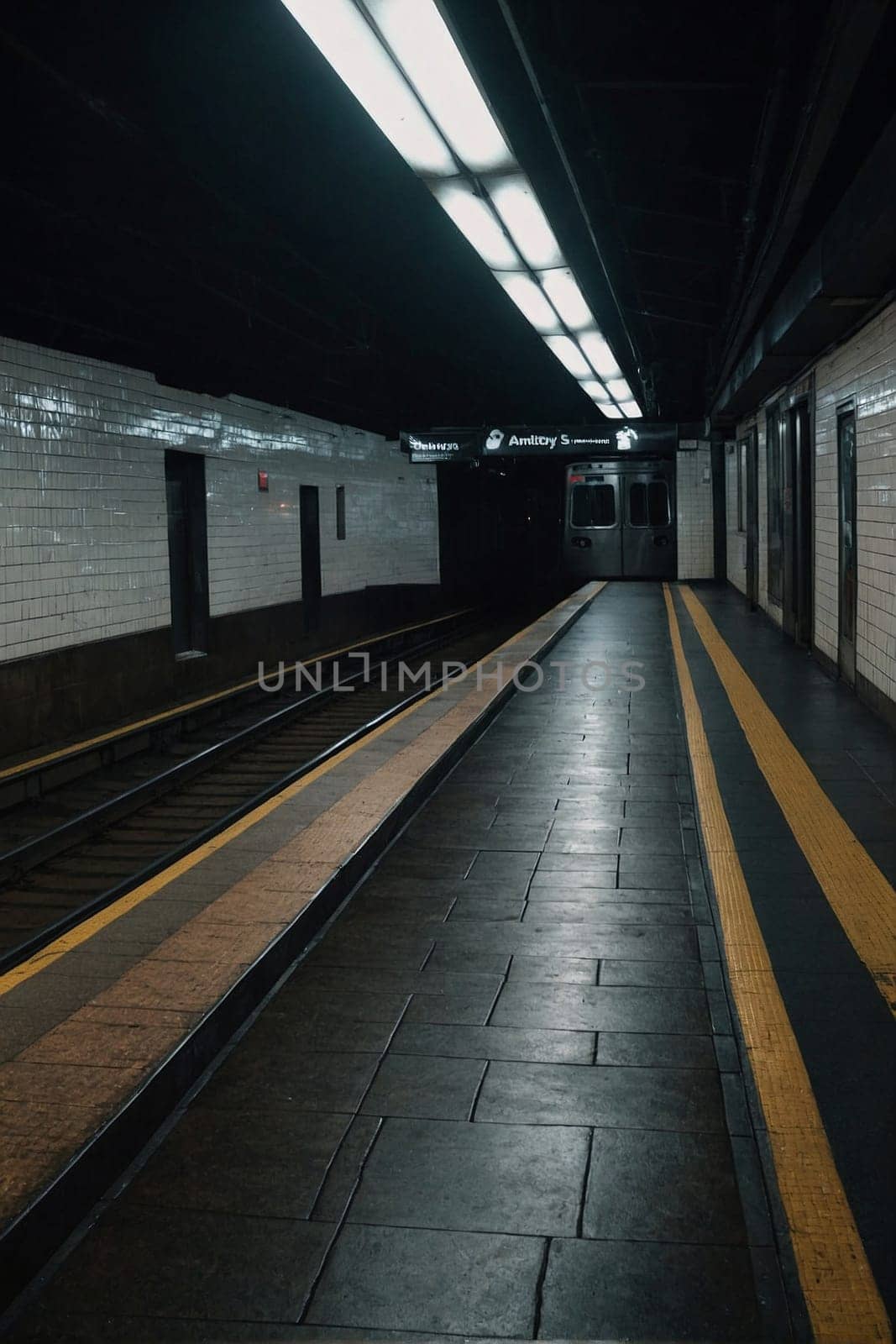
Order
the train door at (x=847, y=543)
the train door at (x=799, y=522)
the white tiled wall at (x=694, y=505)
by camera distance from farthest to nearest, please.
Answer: the white tiled wall at (x=694, y=505) → the train door at (x=799, y=522) → the train door at (x=847, y=543)

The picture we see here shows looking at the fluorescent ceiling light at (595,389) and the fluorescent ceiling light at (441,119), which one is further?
the fluorescent ceiling light at (595,389)

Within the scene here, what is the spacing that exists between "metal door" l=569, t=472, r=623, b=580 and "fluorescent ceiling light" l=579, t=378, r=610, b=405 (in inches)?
155

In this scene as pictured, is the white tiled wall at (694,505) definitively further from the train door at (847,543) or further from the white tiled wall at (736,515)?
the train door at (847,543)

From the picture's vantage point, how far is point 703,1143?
2.89 meters

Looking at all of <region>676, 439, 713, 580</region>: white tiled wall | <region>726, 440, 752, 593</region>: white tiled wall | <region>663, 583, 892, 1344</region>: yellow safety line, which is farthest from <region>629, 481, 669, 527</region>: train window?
<region>663, 583, 892, 1344</region>: yellow safety line

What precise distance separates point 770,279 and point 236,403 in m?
8.28

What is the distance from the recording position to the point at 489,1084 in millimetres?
3217

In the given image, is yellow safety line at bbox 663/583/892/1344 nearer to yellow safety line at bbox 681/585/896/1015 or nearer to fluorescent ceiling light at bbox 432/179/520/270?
yellow safety line at bbox 681/585/896/1015

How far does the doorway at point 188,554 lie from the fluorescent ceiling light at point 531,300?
4.74 metres

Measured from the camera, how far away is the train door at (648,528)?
2320 centimetres

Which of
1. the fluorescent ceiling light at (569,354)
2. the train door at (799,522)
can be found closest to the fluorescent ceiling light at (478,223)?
the fluorescent ceiling light at (569,354)

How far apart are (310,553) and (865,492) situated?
11550 millimetres

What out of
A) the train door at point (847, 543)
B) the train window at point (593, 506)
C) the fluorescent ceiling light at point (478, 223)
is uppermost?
the fluorescent ceiling light at point (478, 223)

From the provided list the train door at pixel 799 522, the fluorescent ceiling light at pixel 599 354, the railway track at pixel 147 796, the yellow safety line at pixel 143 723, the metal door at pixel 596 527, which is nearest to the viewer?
the railway track at pixel 147 796
